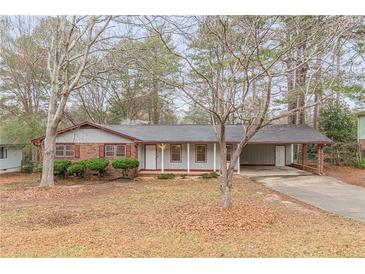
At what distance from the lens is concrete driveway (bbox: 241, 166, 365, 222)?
30.0ft

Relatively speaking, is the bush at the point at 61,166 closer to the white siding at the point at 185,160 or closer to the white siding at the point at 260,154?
the white siding at the point at 185,160

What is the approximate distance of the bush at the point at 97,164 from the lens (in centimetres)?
1612

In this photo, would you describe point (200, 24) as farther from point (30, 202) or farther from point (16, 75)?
point (16, 75)

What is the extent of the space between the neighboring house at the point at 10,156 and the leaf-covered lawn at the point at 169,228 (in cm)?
1060

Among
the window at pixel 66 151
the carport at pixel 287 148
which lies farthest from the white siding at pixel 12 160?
the carport at pixel 287 148

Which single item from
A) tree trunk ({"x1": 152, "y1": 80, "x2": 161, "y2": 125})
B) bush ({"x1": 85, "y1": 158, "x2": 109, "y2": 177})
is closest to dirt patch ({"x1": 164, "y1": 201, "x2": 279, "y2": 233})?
bush ({"x1": 85, "y1": 158, "x2": 109, "y2": 177})

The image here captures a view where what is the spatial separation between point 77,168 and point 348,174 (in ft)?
50.8

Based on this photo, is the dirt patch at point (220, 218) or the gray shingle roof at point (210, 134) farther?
the gray shingle roof at point (210, 134)

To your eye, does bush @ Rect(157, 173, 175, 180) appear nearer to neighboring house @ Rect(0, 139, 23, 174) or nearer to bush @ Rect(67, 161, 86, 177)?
bush @ Rect(67, 161, 86, 177)

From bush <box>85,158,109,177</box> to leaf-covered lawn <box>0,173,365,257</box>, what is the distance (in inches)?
187

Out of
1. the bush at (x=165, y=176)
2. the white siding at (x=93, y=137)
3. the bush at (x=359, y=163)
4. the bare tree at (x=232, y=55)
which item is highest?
the bare tree at (x=232, y=55)

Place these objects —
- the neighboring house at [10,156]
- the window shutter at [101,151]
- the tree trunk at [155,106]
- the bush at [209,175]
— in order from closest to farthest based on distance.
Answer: the bush at [209,175] < the window shutter at [101,151] < the neighboring house at [10,156] < the tree trunk at [155,106]

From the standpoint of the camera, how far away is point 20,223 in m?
7.45
